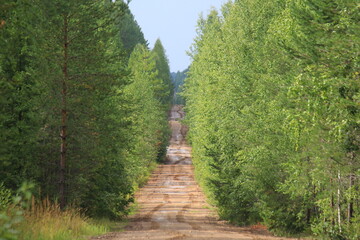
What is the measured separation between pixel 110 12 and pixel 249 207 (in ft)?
36.6

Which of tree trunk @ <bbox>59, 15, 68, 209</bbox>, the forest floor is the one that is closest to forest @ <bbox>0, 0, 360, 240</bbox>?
tree trunk @ <bbox>59, 15, 68, 209</bbox>

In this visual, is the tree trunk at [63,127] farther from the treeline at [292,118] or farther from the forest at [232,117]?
the treeline at [292,118]

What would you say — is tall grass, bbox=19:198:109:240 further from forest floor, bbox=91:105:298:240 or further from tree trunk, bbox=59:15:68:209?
tree trunk, bbox=59:15:68:209

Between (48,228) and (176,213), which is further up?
(48,228)

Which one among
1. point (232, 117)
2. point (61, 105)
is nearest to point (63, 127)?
point (61, 105)

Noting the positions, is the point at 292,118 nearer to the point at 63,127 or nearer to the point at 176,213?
the point at 63,127

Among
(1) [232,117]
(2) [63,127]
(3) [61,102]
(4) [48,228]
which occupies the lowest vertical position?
(4) [48,228]

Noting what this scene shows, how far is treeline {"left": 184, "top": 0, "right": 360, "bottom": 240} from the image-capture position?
11867 millimetres

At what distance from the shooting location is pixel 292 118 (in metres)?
13.3

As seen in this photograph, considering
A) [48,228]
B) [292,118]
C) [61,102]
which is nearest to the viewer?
[48,228]

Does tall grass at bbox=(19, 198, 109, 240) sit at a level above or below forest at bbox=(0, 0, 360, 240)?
below

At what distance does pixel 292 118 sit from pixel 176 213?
60.5 ft

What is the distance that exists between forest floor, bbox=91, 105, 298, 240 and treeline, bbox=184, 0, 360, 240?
5.77 ft

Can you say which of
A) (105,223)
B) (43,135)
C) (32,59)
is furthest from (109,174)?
(32,59)
